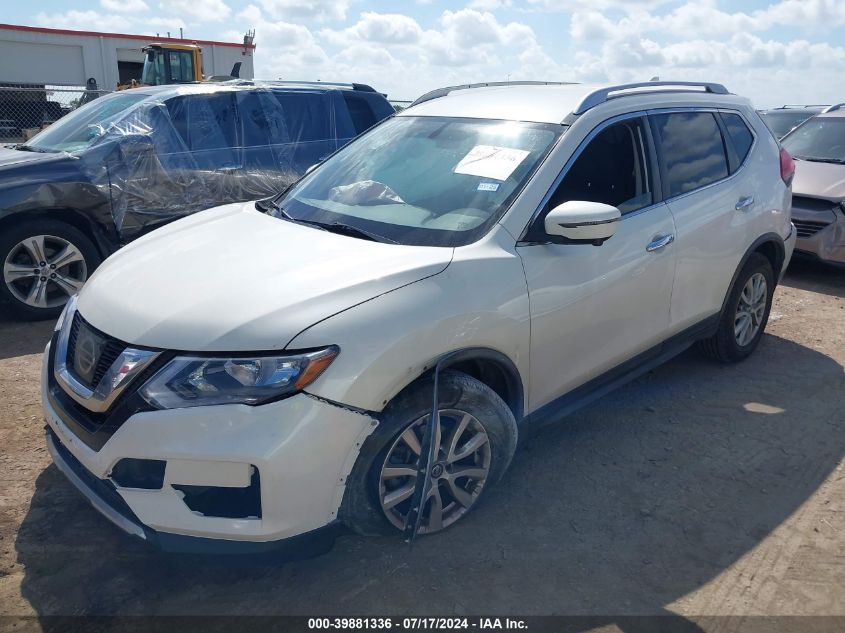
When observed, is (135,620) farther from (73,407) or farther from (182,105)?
(182,105)

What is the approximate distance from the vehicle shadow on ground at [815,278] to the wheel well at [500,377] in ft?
16.8

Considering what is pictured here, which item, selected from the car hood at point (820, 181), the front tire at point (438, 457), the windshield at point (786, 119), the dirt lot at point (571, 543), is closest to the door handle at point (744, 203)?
the dirt lot at point (571, 543)

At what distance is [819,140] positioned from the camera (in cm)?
820

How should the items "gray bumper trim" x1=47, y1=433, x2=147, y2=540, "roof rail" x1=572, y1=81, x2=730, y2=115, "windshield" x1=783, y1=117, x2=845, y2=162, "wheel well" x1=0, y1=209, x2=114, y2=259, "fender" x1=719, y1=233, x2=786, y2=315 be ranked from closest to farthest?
"gray bumper trim" x1=47, y1=433, x2=147, y2=540 → "roof rail" x1=572, y1=81, x2=730, y2=115 → "fender" x1=719, y1=233, x2=786, y2=315 → "wheel well" x1=0, y1=209, x2=114, y2=259 → "windshield" x1=783, y1=117, x2=845, y2=162

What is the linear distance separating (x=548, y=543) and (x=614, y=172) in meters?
1.83

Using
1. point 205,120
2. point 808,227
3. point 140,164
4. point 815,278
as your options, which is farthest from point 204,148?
point 815,278

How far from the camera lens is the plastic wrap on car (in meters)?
5.88

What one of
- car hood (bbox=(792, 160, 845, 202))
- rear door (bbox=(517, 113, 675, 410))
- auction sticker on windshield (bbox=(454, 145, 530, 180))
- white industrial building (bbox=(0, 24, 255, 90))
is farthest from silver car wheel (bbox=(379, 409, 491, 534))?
white industrial building (bbox=(0, 24, 255, 90))

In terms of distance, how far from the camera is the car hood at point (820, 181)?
7062 millimetres

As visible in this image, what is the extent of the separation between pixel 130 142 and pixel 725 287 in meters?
4.70

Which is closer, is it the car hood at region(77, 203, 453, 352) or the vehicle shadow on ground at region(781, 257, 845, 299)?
the car hood at region(77, 203, 453, 352)

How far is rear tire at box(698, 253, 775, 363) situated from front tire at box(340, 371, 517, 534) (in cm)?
230

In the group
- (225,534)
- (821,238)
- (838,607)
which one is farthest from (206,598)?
(821,238)

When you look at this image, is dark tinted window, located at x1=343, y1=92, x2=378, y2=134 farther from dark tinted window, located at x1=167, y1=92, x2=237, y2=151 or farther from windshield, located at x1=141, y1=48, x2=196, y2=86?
windshield, located at x1=141, y1=48, x2=196, y2=86
